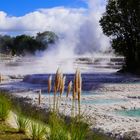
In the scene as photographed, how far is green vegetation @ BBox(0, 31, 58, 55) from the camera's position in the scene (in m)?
123

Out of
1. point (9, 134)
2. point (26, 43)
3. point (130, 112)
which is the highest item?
point (26, 43)

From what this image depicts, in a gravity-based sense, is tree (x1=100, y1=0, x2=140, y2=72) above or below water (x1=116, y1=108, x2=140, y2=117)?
above

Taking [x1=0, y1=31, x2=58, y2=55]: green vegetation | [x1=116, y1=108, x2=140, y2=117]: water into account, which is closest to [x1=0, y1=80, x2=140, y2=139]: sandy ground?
[x1=116, y1=108, x2=140, y2=117]: water

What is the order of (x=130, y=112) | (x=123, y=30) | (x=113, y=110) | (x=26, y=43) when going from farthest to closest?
1. (x=26, y=43)
2. (x=123, y=30)
3. (x=113, y=110)
4. (x=130, y=112)

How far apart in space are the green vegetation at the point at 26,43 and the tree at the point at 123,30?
234ft

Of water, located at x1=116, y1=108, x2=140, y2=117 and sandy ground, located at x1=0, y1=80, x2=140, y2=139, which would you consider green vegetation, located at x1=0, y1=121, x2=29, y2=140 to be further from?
water, located at x1=116, y1=108, x2=140, y2=117

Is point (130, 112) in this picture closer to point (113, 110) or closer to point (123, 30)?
point (113, 110)

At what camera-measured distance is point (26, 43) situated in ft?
417

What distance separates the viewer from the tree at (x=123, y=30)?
153ft

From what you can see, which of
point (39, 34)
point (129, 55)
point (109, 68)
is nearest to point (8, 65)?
point (109, 68)

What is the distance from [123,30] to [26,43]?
8148cm

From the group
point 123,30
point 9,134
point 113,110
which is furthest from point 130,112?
point 123,30

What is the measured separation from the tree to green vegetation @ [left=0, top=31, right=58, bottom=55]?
7118cm

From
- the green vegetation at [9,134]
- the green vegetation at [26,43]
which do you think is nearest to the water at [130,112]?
the green vegetation at [9,134]
